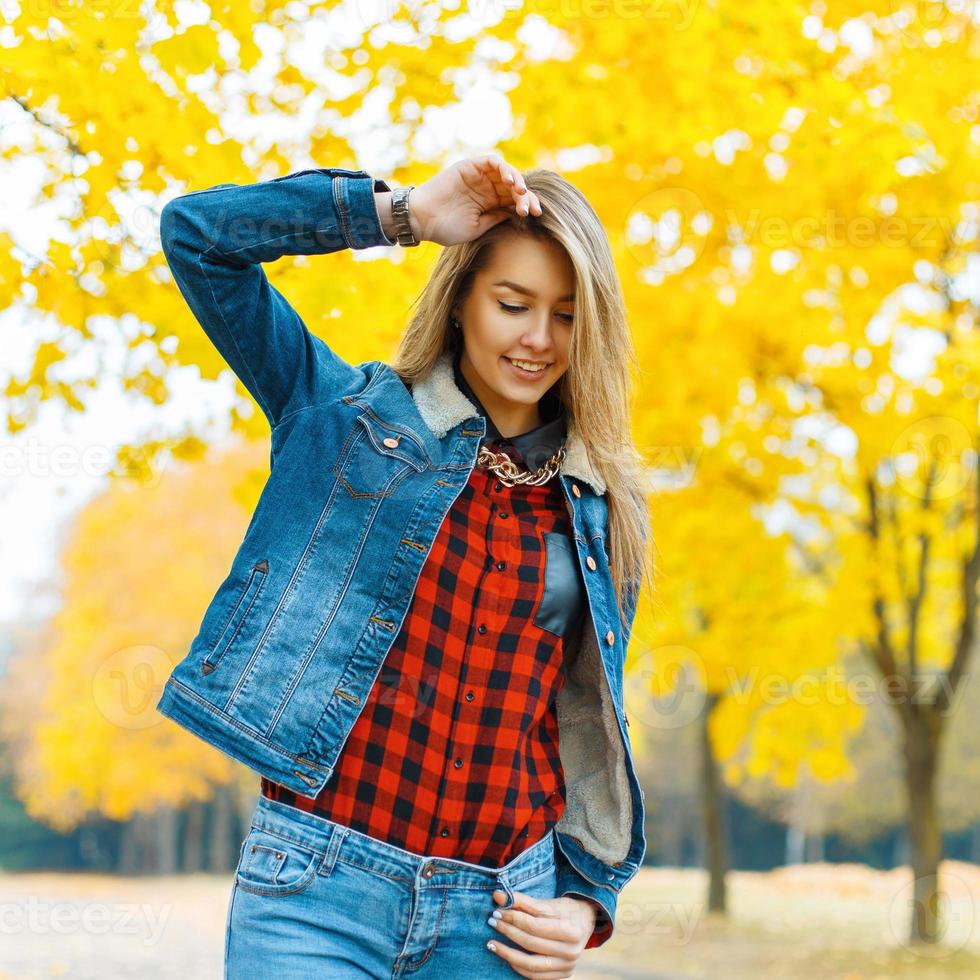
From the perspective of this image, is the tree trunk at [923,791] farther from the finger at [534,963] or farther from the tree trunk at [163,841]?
the tree trunk at [163,841]

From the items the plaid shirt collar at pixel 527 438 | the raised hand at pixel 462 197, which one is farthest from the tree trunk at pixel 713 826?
the raised hand at pixel 462 197

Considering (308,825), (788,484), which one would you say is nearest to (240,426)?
Result: (308,825)

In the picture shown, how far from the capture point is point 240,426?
4.21 meters

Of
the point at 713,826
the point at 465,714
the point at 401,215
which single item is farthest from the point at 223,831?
the point at 401,215

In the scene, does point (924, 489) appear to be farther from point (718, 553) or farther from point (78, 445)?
point (78, 445)

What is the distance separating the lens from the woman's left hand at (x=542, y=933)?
2.05m

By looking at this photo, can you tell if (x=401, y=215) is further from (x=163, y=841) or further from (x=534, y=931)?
(x=163, y=841)

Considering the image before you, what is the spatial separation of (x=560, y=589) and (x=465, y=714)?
0.30m

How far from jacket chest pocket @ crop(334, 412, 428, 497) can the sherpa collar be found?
2.7 inches

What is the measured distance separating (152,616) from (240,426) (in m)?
14.4

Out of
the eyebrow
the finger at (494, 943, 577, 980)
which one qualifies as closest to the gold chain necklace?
the eyebrow

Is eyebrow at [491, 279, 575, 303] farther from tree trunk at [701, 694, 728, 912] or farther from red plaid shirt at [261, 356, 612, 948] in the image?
tree trunk at [701, 694, 728, 912]

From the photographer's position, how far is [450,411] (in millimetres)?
2207

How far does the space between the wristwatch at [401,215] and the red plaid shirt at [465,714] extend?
44 cm
